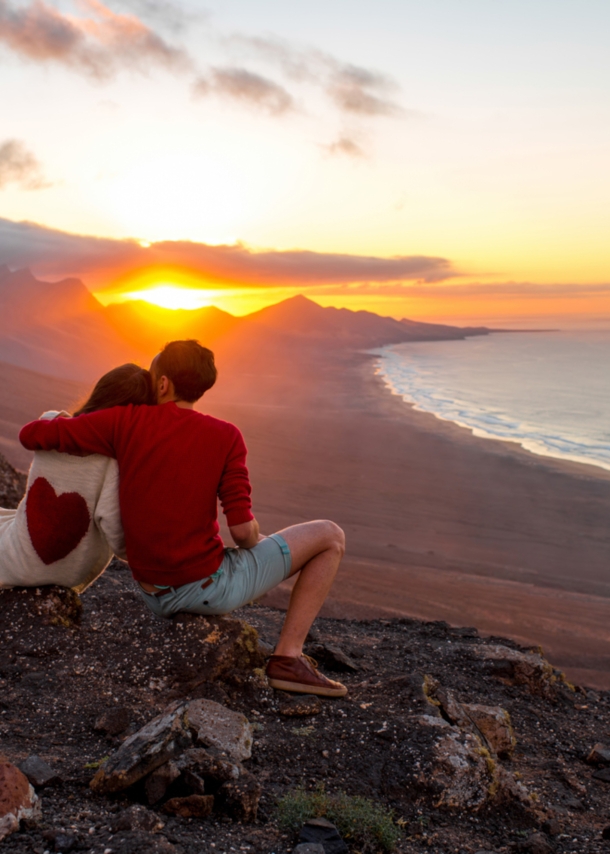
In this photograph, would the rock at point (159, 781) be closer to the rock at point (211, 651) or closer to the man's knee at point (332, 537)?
the rock at point (211, 651)

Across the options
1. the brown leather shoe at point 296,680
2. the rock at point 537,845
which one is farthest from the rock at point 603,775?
the brown leather shoe at point 296,680

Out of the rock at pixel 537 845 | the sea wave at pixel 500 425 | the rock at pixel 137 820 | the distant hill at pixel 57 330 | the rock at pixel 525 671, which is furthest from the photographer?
the distant hill at pixel 57 330

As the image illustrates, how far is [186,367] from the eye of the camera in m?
3.27

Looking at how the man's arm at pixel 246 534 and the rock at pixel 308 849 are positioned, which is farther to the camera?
the man's arm at pixel 246 534

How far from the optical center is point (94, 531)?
3.54 meters

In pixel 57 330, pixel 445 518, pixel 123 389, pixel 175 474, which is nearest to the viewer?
pixel 175 474

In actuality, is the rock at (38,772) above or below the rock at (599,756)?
above

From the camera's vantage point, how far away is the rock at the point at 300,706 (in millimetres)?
3439

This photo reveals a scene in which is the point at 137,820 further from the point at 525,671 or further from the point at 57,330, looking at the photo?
the point at 57,330

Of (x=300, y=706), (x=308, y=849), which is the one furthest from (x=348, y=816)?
(x=300, y=706)

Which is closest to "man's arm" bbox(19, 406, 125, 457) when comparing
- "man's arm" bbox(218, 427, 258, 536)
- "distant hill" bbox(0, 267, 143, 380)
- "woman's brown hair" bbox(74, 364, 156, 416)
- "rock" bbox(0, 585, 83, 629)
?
"woman's brown hair" bbox(74, 364, 156, 416)

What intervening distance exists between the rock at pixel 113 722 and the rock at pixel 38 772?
0.45m

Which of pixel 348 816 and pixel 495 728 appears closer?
pixel 348 816

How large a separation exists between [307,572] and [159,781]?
1343 millimetres
